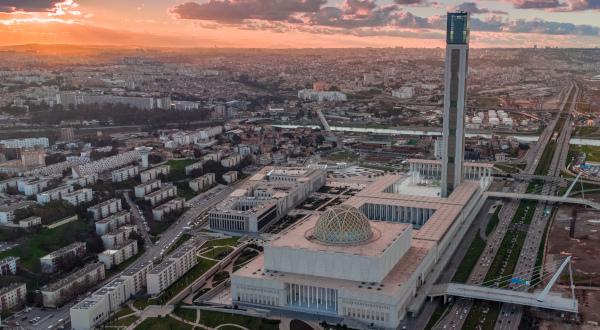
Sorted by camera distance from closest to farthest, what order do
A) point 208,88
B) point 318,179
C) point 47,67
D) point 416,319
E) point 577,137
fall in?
point 416,319, point 318,179, point 577,137, point 47,67, point 208,88

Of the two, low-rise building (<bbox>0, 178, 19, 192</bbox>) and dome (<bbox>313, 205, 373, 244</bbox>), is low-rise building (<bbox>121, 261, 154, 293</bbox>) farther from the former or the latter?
low-rise building (<bbox>0, 178, 19, 192</bbox>)

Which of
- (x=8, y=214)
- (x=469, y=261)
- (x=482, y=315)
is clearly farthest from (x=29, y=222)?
(x=482, y=315)

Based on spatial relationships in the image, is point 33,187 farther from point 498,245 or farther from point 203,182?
point 498,245

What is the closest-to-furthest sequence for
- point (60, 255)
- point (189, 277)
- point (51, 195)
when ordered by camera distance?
point (189, 277), point (60, 255), point (51, 195)

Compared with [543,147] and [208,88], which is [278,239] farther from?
[208,88]

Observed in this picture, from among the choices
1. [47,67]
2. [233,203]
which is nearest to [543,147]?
[233,203]
